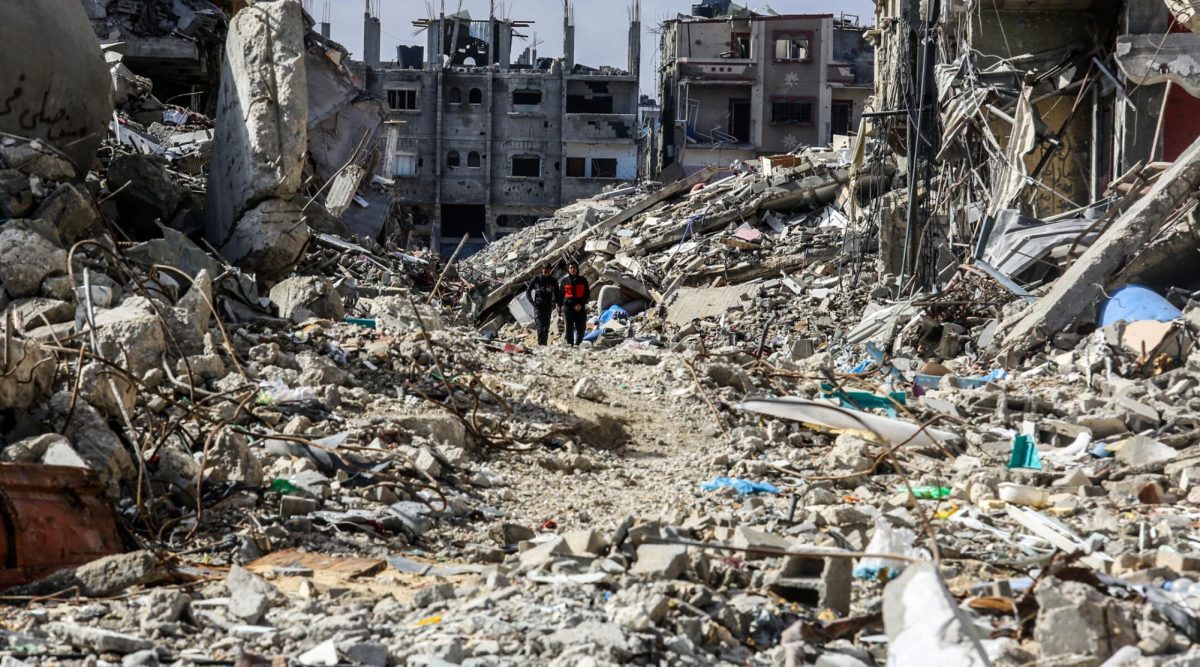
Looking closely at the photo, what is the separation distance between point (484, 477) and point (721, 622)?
10.4ft

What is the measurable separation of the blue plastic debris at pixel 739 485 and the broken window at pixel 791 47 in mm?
40255

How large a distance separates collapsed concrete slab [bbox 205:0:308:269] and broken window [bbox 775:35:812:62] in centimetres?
3589

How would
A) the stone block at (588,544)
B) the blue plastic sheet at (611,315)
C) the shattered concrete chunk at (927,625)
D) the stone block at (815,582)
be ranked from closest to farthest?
the shattered concrete chunk at (927,625), the stone block at (815,582), the stone block at (588,544), the blue plastic sheet at (611,315)

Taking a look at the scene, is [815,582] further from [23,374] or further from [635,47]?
[635,47]

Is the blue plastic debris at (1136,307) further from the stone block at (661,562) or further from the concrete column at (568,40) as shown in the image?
the concrete column at (568,40)

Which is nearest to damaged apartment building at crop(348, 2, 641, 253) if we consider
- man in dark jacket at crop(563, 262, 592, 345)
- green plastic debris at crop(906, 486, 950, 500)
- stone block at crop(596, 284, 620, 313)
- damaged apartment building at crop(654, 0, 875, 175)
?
damaged apartment building at crop(654, 0, 875, 175)

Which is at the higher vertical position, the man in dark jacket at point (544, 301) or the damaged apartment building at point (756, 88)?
the damaged apartment building at point (756, 88)

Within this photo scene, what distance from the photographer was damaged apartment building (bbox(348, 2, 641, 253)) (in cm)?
4866

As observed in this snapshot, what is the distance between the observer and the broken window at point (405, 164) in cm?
4872

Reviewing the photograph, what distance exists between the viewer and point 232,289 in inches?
402

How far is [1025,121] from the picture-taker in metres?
14.6

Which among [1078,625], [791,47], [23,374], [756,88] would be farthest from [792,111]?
[1078,625]

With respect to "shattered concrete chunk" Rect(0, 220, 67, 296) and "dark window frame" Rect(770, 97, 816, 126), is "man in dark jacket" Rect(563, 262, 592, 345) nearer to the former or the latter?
"shattered concrete chunk" Rect(0, 220, 67, 296)

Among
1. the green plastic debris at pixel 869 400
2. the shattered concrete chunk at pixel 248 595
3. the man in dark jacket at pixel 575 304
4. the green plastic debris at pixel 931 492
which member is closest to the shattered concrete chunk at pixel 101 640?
the shattered concrete chunk at pixel 248 595
